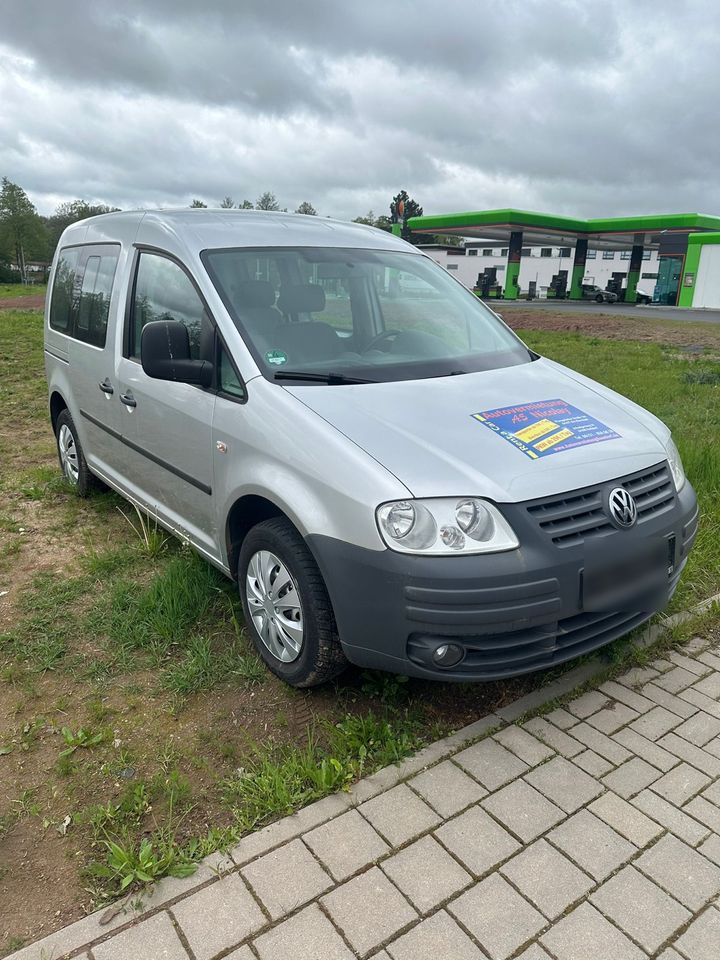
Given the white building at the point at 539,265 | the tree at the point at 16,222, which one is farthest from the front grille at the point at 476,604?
the tree at the point at 16,222

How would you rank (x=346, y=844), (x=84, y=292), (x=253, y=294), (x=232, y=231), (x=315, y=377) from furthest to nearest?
(x=84, y=292) < (x=232, y=231) < (x=253, y=294) < (x=315, y=377) < (x=346, y=844)


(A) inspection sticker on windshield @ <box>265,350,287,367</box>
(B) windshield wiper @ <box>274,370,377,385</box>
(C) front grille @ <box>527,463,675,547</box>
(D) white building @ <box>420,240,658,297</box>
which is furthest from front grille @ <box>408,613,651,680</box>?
(D) white building @ <box>420,240,658,297</box>

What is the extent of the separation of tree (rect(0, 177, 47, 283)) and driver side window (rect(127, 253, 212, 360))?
7049 cm

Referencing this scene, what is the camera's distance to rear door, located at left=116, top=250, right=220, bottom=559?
11.2ft

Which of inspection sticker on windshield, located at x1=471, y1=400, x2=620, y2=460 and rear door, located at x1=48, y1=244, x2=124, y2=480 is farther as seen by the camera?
rear door, located at x1=48, y1=244, x2=124, y2=480

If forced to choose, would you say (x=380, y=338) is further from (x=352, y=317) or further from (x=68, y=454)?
(x=68, y=454)

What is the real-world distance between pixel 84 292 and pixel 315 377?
2.59m

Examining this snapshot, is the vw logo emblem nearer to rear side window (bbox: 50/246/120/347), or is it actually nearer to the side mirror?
the side mirror

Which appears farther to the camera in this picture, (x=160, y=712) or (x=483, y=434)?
(x=160, y=712)

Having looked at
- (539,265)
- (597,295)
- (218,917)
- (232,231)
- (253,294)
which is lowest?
(218,917)

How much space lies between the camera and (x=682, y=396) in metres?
9.09

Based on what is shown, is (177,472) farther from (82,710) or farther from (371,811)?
(371,811)

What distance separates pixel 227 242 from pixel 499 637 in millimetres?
2372

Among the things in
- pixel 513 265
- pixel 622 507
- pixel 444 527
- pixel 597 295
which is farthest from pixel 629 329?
pixel 597 295
